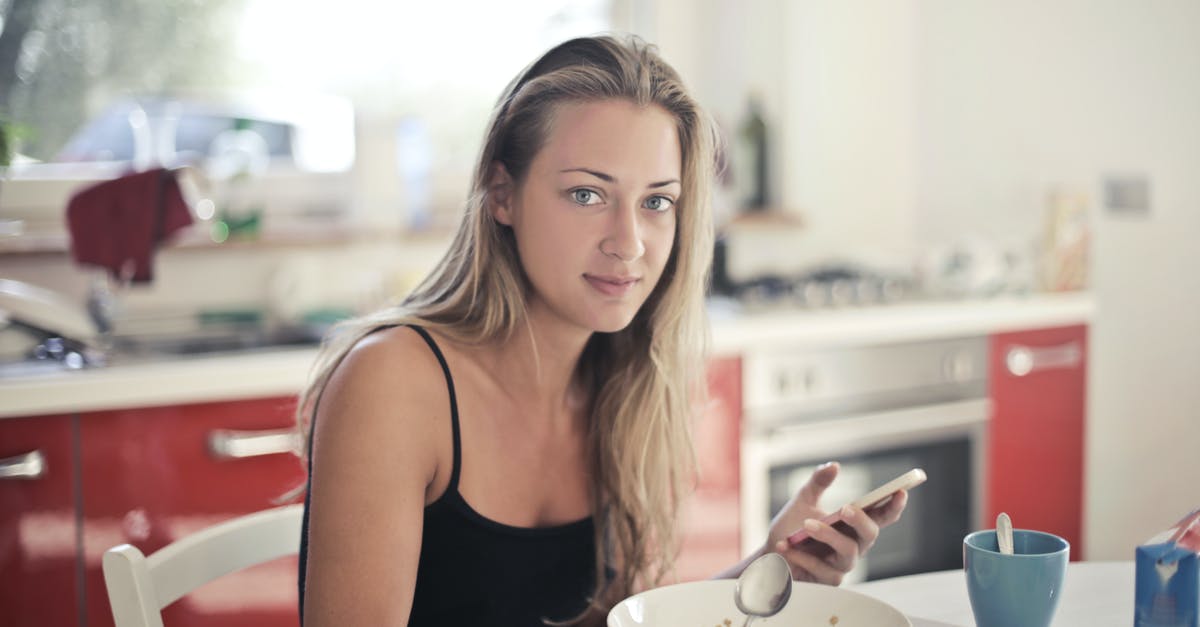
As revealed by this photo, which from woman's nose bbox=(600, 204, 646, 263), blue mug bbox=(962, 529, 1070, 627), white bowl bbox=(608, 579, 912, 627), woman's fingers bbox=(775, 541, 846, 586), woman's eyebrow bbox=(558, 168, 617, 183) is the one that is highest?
woman's eyebrow bbox=(558, 168, 617, 183)

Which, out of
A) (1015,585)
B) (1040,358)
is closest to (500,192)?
(1015,585)

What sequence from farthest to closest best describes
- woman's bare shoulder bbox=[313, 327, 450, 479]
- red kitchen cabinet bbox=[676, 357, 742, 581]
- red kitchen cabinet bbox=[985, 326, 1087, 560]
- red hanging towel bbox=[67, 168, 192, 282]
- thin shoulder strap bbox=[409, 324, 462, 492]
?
red kitchen cabinet bbox=[985, 326, 1087, 560]
red kitchen cabinet bbox=[676, 357, 742, 581]
red hanging towel bbox=[67, 168, 192, 282]
thin shoulder strap bbox=[409, 324, 462, 492]
woman's bare shoulder bbox=[313, 327, 450, 479]

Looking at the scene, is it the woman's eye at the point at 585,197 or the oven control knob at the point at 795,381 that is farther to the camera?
the oven control knob at the point at 795,381

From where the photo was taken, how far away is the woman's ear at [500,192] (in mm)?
1316

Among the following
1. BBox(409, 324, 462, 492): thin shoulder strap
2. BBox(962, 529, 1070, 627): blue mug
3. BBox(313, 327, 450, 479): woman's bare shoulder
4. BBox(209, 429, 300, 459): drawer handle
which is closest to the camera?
BBox(962, 529, 1070, 627): blue mug

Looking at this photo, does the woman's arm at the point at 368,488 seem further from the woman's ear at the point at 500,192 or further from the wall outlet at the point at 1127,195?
the wall outlet at the point at 1127,195

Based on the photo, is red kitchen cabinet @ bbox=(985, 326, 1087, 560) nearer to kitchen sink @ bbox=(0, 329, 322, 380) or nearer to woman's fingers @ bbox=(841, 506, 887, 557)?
kitchen sink @ bbox=(0, 329, 322, 380)

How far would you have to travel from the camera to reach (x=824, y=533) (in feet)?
3.60

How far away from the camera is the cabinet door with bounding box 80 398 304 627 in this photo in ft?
6.14

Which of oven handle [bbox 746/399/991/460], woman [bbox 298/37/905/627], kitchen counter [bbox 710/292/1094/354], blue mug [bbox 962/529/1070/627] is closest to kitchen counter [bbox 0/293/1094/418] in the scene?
kitchen counter [bbox 710/292/1094/354]

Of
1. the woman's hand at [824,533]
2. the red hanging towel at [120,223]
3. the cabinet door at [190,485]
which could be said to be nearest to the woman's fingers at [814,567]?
the woman's hand at [824,533]

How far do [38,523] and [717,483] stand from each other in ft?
4.15

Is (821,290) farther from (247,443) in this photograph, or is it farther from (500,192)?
(500,192)

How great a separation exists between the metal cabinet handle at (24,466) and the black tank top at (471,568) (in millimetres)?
770
